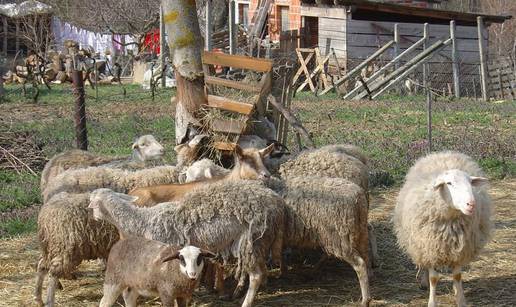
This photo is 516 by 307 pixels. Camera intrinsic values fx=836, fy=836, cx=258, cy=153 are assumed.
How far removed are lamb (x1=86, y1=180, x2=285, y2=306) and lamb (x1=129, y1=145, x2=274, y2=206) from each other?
0.41 metres

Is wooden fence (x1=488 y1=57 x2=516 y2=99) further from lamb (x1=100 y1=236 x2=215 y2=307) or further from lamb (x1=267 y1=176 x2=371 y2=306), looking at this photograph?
lamb (x1=100 y1=236 x2=215 y2=307)

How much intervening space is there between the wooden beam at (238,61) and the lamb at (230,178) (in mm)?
965

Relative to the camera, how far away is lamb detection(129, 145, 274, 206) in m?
7.07

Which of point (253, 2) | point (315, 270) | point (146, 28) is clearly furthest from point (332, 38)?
point (315, 270)

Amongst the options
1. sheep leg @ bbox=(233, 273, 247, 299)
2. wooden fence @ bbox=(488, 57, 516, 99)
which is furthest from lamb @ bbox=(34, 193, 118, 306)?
wooden fence @ bbox=(488, 57, 516, 99)

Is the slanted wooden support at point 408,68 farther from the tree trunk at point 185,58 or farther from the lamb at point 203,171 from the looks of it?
the lamb at point 203,171

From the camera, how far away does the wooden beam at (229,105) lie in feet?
27.6

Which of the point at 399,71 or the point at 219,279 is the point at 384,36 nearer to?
the point at 399,71

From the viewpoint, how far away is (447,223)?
21.6ft

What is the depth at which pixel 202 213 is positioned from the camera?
6.56 metres

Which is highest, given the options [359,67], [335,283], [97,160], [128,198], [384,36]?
[384,36]

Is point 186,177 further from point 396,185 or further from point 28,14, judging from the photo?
point 28,14

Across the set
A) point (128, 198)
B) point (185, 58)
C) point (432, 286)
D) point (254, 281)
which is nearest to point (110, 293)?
point (128, 198)

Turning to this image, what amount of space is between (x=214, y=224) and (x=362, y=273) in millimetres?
1246
